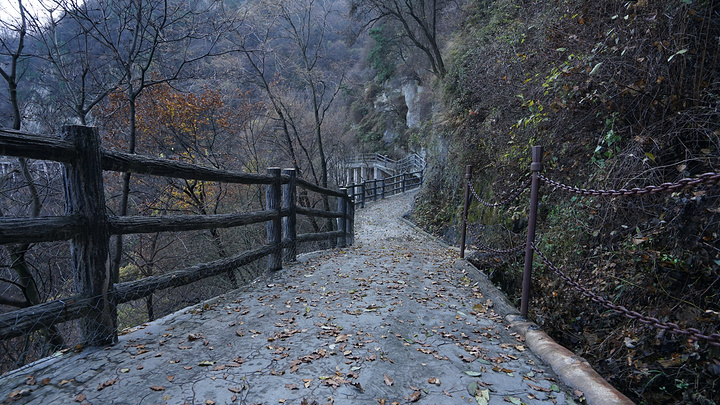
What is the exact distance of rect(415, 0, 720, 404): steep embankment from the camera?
247cm

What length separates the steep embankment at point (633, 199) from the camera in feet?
8.11

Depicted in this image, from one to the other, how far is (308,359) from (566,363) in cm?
179

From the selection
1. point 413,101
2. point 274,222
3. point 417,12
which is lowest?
point 274,222

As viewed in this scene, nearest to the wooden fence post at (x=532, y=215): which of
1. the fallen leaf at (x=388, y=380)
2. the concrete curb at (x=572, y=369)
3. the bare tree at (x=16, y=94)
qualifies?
the concrete curb at (x=572, y=369)

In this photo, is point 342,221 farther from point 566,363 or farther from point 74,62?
point 566,363

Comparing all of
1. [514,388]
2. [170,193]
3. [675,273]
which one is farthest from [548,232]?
[170,193]

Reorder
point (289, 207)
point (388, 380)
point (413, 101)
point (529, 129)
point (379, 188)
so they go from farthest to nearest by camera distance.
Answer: point (413, 101)
point (379, 188)
point (529, 129)
point (289, 207)
point (388, 380)

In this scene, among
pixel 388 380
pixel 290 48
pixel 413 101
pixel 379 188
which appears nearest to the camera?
pixel 388 380

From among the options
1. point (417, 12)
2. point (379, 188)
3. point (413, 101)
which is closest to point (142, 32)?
point (417, 12)

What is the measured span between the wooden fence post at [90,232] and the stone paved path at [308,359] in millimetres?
234

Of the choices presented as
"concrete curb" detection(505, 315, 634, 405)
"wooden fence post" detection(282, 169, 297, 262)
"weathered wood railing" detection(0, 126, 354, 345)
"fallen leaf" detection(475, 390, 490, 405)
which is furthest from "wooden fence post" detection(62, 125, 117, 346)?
"concrete curb" detection(505, 315, 634, 405)

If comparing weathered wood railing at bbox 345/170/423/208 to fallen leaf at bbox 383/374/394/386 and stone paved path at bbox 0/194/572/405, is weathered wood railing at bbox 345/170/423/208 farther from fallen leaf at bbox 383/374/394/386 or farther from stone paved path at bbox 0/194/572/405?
fallen leaf at bbox 383/374/394/386

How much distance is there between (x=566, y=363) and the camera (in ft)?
7.85

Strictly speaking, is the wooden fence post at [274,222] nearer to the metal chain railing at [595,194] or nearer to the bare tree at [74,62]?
the metal chain railing at [595,194]
